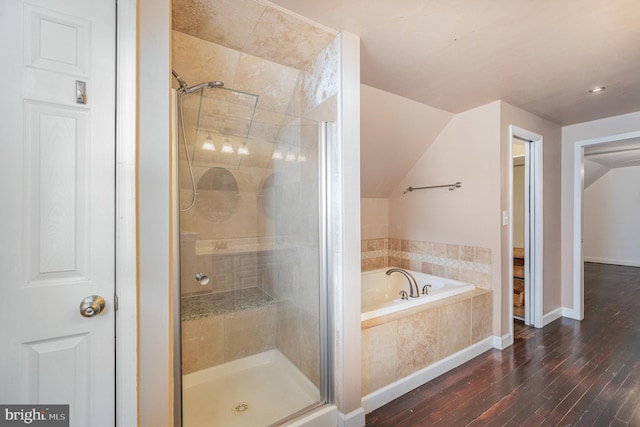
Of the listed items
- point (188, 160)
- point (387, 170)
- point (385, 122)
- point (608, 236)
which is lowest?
point (608, 236)

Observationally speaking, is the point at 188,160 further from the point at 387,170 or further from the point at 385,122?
the point at 387,170

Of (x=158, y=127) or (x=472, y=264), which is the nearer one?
(x=158, y=127)

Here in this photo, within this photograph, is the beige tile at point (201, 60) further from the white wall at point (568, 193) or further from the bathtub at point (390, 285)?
the white wall at point (568, 193)

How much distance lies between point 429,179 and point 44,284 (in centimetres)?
320

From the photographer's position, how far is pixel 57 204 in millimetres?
996

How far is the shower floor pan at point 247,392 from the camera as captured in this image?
1.60 meters

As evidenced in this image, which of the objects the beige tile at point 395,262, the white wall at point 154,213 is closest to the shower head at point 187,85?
the white wall at point 154,213

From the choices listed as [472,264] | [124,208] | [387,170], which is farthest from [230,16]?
[472,264]

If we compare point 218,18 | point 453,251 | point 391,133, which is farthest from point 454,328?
point 218,18

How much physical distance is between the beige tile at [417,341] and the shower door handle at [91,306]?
168 centimetres

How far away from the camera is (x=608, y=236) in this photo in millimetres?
6301

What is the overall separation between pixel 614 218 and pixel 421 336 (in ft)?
24.4

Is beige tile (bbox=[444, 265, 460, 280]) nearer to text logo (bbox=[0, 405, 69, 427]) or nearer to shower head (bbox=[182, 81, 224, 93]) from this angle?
shower head (bbox=[182, 81, 224, 93])

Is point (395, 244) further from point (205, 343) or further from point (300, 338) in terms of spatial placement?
point (205, 343)
